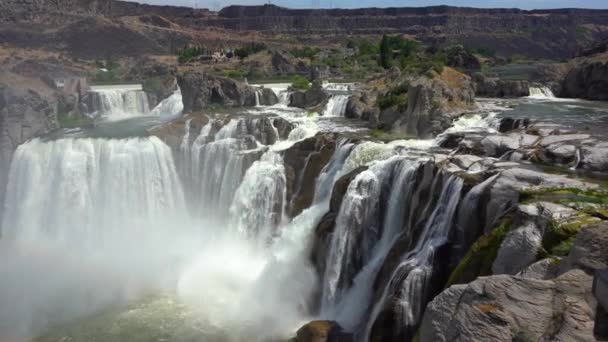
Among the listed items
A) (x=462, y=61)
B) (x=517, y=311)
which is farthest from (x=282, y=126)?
(x=462, y=61)

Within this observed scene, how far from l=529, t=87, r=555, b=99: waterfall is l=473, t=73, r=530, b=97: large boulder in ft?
2.02

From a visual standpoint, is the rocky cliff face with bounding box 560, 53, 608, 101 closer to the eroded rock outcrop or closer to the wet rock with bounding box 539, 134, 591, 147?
the eroded rock outcrop

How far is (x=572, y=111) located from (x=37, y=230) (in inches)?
1032

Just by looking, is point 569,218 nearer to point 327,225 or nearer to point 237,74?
point 327,225

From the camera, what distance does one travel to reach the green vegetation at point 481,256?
9281 mm

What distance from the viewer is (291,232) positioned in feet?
59.9

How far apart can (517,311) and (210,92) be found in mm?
27734

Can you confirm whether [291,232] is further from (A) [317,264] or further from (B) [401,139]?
(B) [401,139]

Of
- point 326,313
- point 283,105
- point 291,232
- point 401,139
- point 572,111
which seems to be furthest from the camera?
point 283,105

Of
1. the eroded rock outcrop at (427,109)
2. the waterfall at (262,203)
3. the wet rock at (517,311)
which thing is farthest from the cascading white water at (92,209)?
the wet rock at (517,311)

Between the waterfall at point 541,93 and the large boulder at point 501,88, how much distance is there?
615 millimetres

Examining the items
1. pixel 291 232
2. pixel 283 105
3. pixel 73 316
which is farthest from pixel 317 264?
pixel 283 105

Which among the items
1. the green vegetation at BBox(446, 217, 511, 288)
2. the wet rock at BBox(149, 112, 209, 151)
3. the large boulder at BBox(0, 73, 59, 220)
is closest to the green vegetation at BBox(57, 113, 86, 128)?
the large boulder at BBox(0, 73, 59, 220)

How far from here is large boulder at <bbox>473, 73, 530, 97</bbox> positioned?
31.1 m
